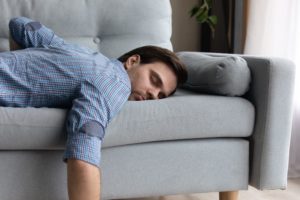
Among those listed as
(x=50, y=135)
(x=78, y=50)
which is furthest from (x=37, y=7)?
(x=50, y=135)

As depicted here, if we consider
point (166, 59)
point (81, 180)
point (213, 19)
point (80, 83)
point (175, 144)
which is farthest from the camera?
point (213, 19)

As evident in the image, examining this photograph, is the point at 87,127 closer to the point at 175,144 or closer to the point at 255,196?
the point at 175,144

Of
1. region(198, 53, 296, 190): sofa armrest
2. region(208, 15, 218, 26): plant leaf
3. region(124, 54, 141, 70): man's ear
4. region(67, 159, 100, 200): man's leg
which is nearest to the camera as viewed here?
region(67, 159, 100, 200): man's leg

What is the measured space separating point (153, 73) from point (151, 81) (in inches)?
1.1

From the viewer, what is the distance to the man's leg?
1.02 m

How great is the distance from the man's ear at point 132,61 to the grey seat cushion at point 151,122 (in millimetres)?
199

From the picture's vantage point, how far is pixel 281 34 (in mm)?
2049

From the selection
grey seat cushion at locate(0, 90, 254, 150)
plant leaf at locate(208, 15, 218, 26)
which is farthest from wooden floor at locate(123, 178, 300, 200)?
plant leaf at locate(208, 15, 218, 26)

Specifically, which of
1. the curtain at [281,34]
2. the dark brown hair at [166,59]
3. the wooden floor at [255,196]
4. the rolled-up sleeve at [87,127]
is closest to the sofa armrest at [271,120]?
the dark brown hair at [166,59]

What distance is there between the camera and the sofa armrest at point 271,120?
132 cm

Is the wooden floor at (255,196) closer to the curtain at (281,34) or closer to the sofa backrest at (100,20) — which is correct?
the curtain at (281,34)

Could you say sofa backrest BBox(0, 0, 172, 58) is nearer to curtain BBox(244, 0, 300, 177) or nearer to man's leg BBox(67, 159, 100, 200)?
curtain BBox(244, 0, 300, 177)

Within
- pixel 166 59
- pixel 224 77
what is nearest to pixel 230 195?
pixel 224 77

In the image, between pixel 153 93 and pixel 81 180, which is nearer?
pixel 81 180
